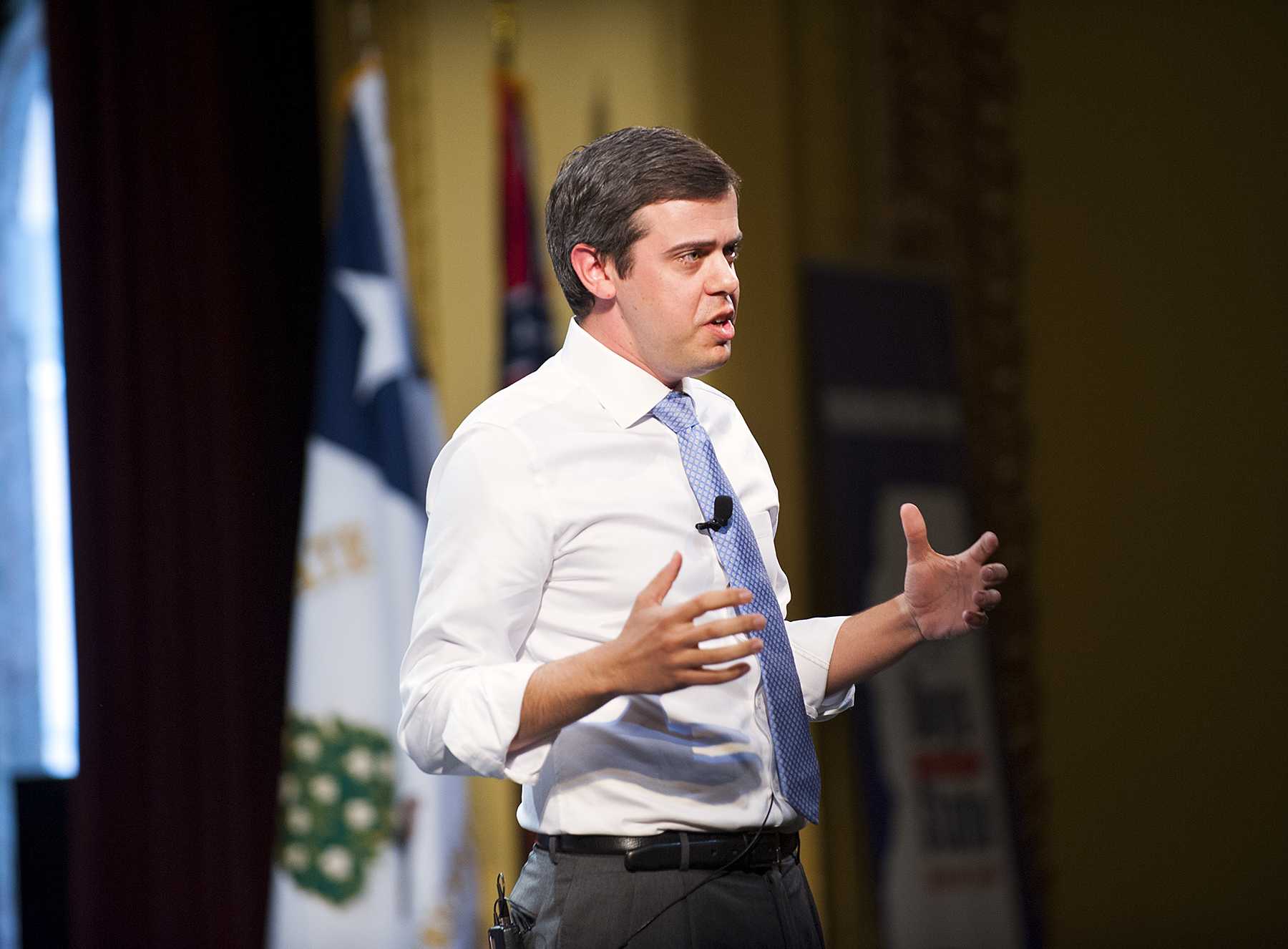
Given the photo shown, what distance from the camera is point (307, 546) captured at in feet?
10.1

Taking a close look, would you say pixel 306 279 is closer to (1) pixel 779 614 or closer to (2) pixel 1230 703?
(1) pixel 779 614

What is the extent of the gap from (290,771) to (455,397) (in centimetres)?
127

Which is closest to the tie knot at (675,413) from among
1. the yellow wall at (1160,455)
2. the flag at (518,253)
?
the flag at (518,253)

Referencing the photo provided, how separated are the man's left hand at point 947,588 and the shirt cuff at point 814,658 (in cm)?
11

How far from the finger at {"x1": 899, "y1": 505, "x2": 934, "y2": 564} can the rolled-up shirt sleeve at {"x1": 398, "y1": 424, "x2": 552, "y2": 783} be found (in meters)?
0.42

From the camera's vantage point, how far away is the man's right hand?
106 centimetres

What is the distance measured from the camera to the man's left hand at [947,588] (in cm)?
138

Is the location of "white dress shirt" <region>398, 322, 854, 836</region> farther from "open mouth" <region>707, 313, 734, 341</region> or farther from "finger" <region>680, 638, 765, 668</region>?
"finger" <region>680, 638, 765, 668</region>

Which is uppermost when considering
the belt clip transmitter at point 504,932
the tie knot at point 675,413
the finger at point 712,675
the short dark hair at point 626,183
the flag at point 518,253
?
the flag at point 518,253

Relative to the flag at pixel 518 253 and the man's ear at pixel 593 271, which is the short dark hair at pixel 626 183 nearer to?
the man's ear at pixel 593 271

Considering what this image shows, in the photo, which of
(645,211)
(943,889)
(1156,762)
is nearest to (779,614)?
(645,211)

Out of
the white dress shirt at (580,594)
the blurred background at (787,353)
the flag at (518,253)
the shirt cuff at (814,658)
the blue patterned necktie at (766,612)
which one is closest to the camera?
the white dress shirt at (580,594)

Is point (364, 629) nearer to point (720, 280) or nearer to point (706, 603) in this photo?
point (720, 280)

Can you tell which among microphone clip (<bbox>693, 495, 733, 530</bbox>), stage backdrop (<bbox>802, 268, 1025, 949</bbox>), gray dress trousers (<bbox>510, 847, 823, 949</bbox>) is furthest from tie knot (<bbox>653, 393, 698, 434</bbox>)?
stage backdrop (<bbox>802, 268, 1025, 949</bbox>)
